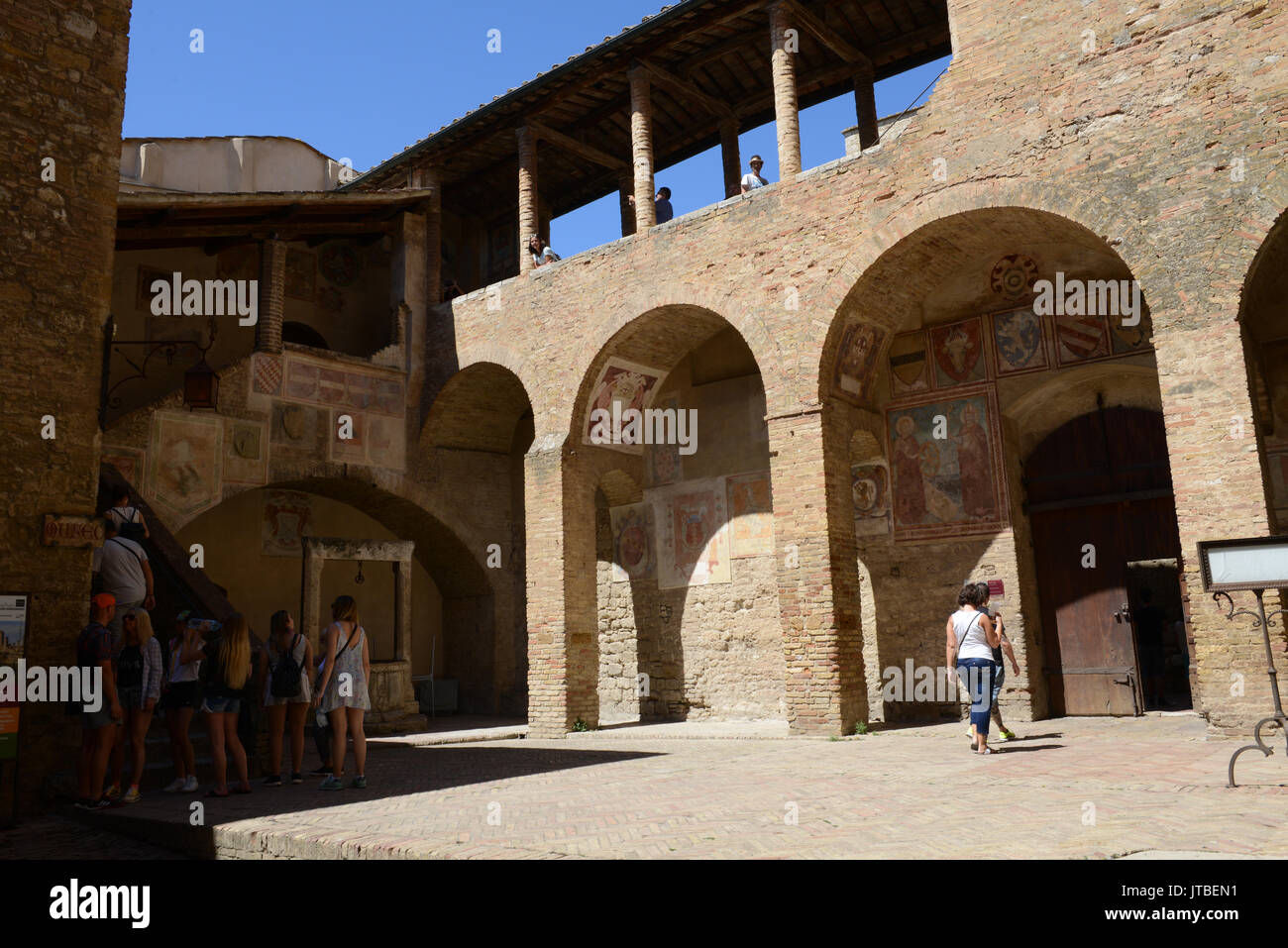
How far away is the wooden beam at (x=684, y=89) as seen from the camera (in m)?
14.0

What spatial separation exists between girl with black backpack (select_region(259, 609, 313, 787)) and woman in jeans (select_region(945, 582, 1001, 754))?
17.0 ft

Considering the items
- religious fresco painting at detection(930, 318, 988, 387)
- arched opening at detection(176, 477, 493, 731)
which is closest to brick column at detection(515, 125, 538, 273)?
arched opening at detection(176, 477, 493, 731)

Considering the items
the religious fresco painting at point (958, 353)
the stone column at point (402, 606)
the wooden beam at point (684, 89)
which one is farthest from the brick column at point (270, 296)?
the religious fresco painting at point (958, 353)

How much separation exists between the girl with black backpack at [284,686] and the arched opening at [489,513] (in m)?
8.39

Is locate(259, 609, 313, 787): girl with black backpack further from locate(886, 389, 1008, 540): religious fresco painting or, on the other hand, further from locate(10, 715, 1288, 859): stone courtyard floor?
locate(886, 389, 1008, 540): religious fresco painting

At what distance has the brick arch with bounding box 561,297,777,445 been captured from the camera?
1289 cm

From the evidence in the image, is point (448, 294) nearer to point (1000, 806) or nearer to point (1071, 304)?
point (1071, 304)

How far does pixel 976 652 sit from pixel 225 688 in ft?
18.9

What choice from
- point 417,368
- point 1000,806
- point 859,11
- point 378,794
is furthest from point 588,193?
point 1000,806

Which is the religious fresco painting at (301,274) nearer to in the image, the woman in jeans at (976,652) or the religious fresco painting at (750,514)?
the religious fresco painting at (750,514)

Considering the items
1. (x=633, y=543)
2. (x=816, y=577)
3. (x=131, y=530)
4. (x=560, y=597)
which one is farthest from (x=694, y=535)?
(x=131, y=530)

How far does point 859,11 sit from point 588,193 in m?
6.22
